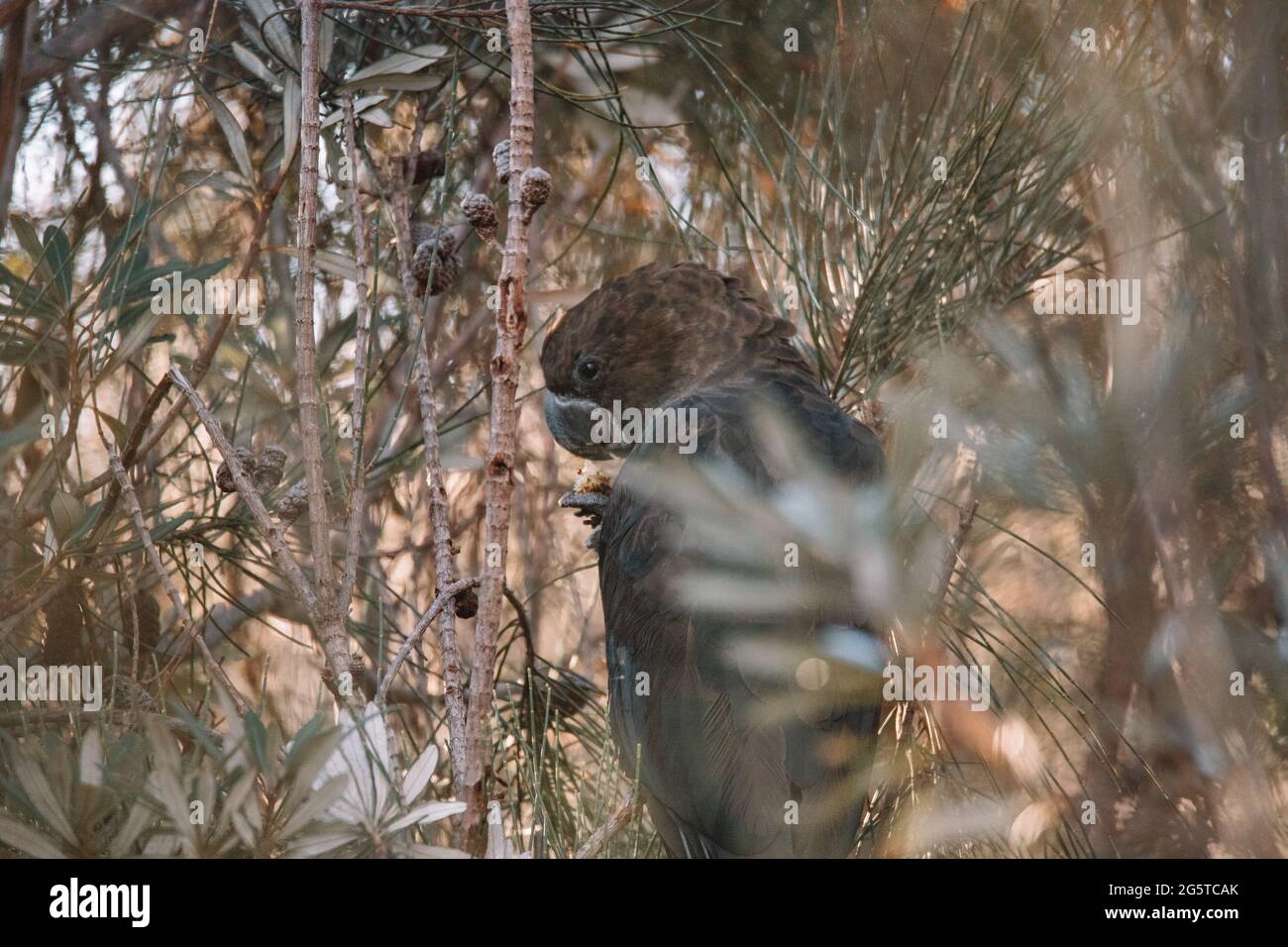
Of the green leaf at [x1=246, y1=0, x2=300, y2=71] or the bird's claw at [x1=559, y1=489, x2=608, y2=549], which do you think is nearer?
the green leaf at [x1=246, y1=0, x2=300, y2=71]

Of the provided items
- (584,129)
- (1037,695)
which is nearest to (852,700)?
(1037,695)

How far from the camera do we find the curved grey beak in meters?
1.24

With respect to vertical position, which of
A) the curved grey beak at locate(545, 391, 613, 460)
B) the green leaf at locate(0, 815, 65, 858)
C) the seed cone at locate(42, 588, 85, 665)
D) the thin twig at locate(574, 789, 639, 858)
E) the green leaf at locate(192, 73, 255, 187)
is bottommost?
the thin twig at locate(574, 789, 639, 858)

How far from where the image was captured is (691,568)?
985 mm

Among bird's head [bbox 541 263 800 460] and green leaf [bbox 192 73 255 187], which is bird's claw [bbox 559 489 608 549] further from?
green leaf [bbox 192 73 255 187]

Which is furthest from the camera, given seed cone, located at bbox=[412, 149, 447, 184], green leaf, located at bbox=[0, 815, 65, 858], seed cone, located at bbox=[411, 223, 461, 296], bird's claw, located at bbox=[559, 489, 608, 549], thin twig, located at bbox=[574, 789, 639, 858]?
bird's claw, located at bbox=[559, 489, 608, 549]

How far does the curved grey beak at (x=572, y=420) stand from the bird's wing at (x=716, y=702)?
0.52 ft

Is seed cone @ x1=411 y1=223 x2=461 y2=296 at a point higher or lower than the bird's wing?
higher

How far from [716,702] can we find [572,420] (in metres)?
0.43

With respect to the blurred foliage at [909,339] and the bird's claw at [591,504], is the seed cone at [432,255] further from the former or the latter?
the bird's claw at [591,504]

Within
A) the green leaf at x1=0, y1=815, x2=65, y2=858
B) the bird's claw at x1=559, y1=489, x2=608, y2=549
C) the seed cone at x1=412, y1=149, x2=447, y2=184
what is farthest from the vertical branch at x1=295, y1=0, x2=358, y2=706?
the bird's claw at x1=559, y1=489, x2=608, y2=549

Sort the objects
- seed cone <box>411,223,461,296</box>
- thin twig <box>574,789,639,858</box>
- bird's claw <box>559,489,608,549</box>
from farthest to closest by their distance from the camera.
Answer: bird's claw <box>559,489,608,549</box>, seed cone <box>411,223,461,296</box>, thin twig <box>574,789,639,858</box>

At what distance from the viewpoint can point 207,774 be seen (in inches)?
21.8
